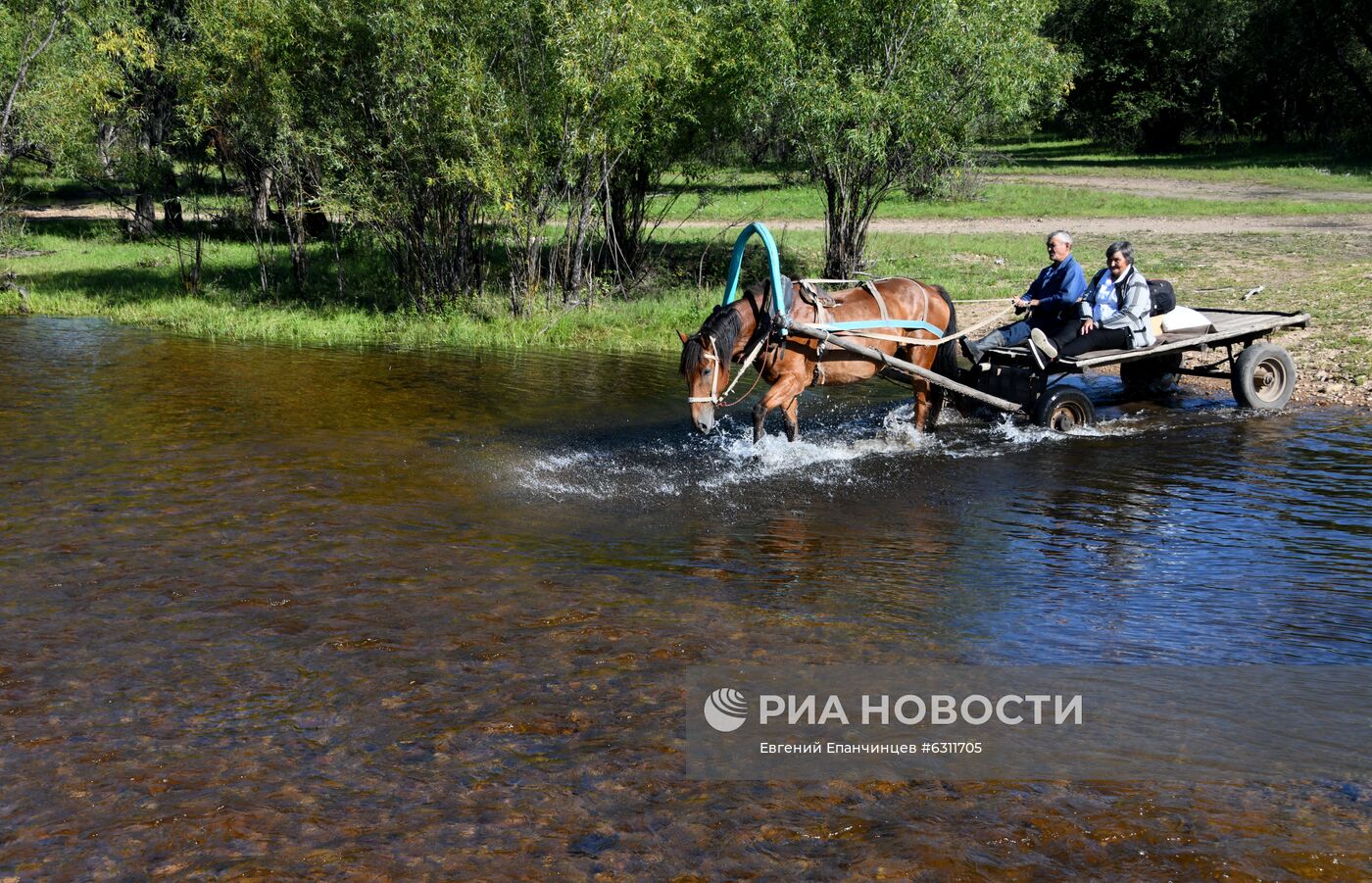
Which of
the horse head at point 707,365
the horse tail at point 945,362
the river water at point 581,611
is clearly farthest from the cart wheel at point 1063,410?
the horse head at point 707,365

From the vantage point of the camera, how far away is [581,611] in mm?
8047

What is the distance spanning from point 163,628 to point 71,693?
1023 mm

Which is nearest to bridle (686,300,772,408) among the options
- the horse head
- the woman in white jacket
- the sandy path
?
the horse head

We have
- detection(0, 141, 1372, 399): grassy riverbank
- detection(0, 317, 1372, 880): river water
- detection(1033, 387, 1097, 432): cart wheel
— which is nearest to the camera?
detection(0, 317, 1372, 880): river water

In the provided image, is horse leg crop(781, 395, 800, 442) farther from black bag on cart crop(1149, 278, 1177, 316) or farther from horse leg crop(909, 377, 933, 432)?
black bag on cart crop(1149, 278, 1177, 316)

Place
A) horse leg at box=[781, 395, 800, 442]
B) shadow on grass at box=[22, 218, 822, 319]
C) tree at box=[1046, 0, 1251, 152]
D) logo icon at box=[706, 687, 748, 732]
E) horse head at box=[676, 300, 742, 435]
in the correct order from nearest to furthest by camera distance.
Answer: logo icon at box=[706, 687, 748, 732] → horse head at box=[676, 300, 742, 435] → horse leg at box=[781, 395, 800, 442] → shadow on grass at box=[22, 218, 822, 319] → tree at box=[1046, 0, 1251, 152]

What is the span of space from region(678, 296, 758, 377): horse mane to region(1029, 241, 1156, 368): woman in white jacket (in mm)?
3556

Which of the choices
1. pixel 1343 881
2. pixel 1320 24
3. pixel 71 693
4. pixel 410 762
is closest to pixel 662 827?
pixel 410 762

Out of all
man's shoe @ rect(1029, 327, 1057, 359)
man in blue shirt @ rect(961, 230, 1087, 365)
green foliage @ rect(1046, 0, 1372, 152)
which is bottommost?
man's shoe @ rect(1029, 327, 1057, 359)

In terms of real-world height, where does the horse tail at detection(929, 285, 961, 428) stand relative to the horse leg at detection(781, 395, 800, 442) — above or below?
above

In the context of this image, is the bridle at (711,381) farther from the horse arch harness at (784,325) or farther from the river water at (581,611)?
the river water at (581,611)

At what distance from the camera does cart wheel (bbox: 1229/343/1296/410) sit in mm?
14117

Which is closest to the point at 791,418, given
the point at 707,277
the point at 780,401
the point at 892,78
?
the point at 780,401

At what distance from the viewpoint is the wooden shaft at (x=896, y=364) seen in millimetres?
11961
